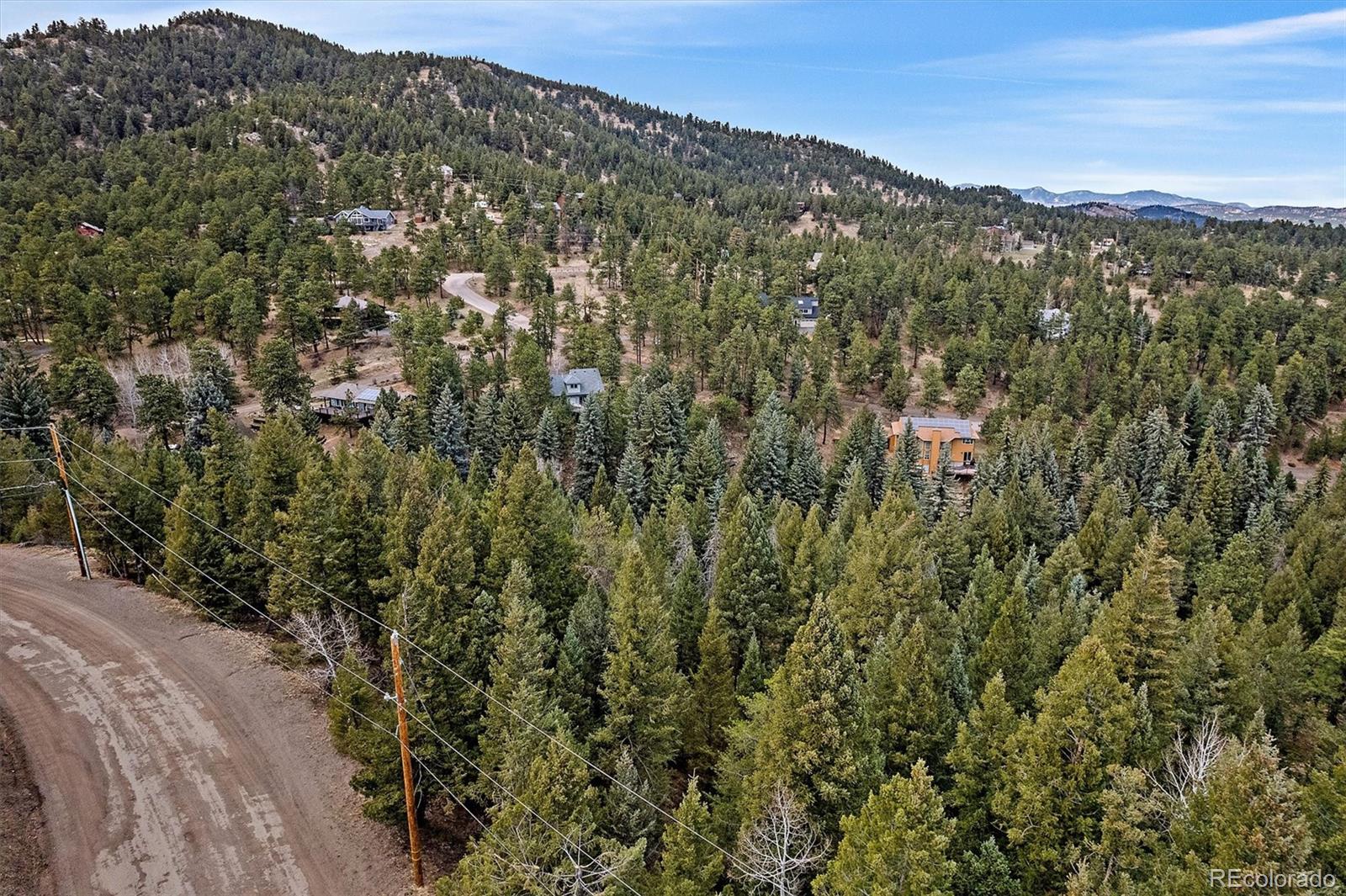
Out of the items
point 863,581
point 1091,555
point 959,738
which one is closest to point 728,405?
point 1091,555

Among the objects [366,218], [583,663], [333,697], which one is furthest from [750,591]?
[366,218]

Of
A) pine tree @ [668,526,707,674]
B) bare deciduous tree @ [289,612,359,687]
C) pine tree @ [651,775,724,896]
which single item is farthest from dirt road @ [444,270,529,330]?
pine tree @ [651,775,724,896]

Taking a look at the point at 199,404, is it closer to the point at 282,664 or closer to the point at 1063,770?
the point at 282,664

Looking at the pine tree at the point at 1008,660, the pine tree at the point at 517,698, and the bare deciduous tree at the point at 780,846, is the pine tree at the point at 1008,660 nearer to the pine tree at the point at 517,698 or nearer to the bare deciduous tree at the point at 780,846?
the bare deciduous tree at the point at 780,846

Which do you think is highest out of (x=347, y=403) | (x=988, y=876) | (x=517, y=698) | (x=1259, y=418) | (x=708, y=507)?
(x=517, y=698)

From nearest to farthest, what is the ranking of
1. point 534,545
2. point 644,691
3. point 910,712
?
point 910,712 < point 644,691 < point 534,545

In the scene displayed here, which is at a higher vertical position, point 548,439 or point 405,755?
point 405,755

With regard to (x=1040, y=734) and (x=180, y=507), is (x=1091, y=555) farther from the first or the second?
(x=180, y=507)
